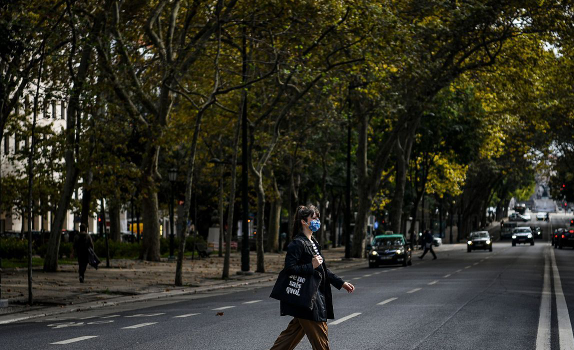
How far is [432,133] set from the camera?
5394 cm

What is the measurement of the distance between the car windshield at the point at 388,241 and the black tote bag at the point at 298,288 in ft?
107

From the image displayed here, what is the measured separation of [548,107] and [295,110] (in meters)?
11.7

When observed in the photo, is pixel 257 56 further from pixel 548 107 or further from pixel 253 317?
pixel 253 317

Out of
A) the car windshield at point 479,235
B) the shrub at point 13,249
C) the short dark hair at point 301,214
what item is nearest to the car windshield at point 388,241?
the shrub at point 13,249

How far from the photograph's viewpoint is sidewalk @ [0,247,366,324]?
763 inches

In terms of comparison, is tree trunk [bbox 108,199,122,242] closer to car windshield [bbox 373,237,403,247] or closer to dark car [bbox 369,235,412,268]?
car windshield [bbox 373,237,403,247]

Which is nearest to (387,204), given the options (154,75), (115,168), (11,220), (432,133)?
(432,133)

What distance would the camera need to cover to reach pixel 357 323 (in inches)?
579

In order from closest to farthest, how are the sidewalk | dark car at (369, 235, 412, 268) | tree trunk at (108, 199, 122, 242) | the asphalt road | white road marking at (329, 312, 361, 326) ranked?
1. the asphalt road
2. white road marking at (329, 312, 361, 326)
3. the sidewalk
4. dark car at (369, 235, 412, 268)
5. tree trunk at (108, 199, 122, 242)

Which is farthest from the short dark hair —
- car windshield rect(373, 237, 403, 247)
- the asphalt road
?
car windshield rect(373, 237, 403, 247)

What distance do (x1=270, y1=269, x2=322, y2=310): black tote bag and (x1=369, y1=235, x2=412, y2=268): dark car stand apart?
104 ft

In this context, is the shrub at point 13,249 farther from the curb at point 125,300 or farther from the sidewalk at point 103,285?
the curb at point 125,300

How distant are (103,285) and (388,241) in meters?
17.7

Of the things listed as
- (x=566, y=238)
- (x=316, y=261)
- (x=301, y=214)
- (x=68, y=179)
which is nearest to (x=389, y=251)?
(x=68, y=179)
